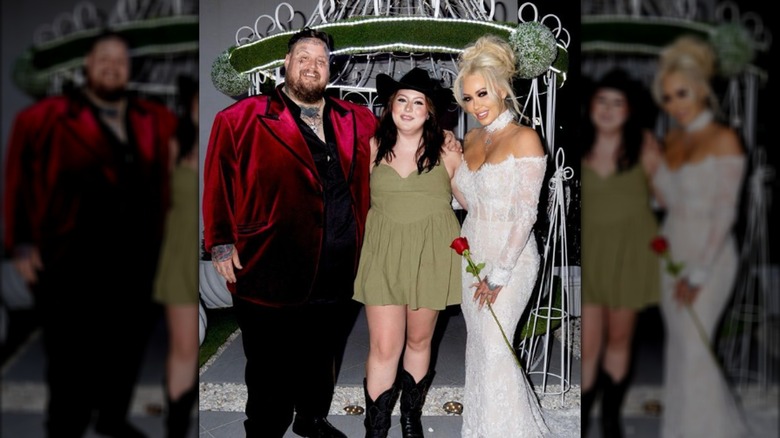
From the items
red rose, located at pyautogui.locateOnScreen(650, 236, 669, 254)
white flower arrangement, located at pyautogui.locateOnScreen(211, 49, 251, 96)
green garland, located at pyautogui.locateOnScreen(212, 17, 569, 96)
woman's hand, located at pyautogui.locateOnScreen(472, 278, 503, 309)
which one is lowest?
woman's hand, located at pyautogui.locateOnScreen(472, 278, 503, 309)

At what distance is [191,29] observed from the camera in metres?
1.59

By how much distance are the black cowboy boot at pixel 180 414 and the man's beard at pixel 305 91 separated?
1690 millimetres

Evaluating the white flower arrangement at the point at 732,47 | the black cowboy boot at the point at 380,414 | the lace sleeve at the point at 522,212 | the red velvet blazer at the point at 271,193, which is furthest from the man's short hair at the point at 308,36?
the white flower arrangement at the point at 732,47

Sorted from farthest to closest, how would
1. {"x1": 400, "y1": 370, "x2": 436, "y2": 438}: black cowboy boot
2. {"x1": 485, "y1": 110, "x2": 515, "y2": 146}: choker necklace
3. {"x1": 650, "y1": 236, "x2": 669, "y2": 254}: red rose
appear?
{"x1": 400, "y1": 370, "x2": 436, "y2": 438}: black cowboy boot → {"x1": 485, "y1": 110, "x2": 515, "y2": 146}: choker necklace → {"x1": 650, "y1": 236, "x2": 669, "y2": 254}: red rose

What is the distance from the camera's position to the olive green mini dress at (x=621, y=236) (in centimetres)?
153

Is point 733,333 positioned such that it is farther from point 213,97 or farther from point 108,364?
point 213,97

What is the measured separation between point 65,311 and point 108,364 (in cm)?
19

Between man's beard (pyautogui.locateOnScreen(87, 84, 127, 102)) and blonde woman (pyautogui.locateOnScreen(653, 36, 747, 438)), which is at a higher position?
man's beard (pyautogui.locateOnScreen(87, 84, 127, 102))

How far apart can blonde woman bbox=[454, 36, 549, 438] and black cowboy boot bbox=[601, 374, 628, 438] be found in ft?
3.74

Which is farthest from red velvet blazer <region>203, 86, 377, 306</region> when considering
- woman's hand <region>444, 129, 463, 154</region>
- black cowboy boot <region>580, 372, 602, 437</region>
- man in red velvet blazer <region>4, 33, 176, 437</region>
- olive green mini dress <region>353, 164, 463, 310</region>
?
black cowboy boot <region>580, 372, 602, 437</region>

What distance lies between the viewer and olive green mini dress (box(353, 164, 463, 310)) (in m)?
2.85

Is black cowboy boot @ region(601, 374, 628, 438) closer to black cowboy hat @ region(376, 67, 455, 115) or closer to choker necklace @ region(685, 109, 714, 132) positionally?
choker necklace @ region(685, 109, 714, 132)

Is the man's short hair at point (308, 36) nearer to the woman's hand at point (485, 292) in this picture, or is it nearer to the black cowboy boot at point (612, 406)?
the woman's hand at point (485, 292)

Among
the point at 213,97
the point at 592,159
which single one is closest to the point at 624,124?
the point at 592,159
